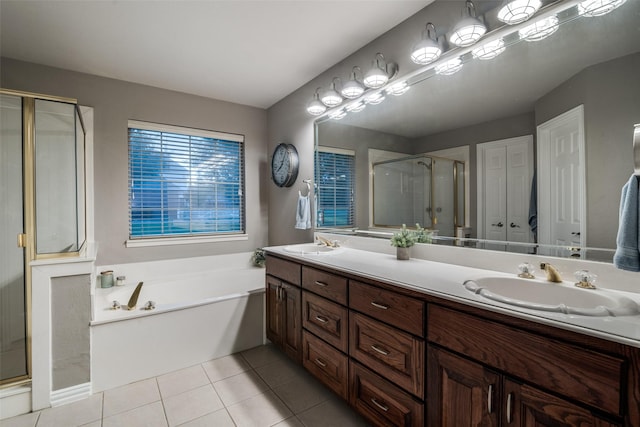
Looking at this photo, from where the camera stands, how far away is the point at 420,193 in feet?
6.39

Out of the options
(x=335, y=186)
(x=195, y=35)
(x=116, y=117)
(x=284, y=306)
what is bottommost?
(x=284, y=306)

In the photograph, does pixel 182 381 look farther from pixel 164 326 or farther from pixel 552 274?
pixel 552 274

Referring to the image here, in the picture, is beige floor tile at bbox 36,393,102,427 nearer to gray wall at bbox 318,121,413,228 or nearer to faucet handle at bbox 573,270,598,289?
gray wall at bbox 318,121,413,228

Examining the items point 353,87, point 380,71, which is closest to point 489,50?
→ point 380,71

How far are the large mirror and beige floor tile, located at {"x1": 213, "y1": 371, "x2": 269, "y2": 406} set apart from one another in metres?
1.68

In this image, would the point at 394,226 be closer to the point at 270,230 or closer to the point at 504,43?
the point at 504,43

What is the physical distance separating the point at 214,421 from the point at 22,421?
3.69ft

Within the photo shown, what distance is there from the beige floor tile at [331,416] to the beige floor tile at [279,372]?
14.3 inches

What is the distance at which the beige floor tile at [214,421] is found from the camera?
1642mm

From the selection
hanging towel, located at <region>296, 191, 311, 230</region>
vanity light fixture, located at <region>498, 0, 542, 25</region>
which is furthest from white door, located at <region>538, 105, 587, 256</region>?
hanging towel, located at <region>296, 191, 311, 230</region>

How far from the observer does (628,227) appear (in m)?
0.90

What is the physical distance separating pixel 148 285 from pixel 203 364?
1.07 meters

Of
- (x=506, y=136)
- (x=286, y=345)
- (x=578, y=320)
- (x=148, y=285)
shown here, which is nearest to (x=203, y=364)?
(x=286, y=345)

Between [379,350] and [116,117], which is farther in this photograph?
[116,117]
